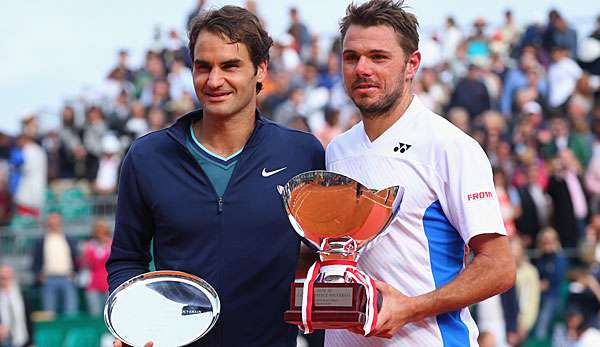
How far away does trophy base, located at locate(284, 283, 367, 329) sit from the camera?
409cm

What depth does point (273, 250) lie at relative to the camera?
4.63 m

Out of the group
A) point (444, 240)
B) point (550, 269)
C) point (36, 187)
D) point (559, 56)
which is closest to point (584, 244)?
point (550, 269)

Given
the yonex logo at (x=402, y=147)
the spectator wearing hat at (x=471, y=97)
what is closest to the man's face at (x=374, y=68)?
the yonex logo at (x=402, y=147)

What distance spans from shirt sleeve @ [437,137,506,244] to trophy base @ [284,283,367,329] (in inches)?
20.3

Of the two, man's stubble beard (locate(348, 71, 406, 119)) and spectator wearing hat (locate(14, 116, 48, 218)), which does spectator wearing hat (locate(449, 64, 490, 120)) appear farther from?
man's stubble beard (locate(348, 71, 406, 119))

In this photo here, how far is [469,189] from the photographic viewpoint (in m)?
4.38

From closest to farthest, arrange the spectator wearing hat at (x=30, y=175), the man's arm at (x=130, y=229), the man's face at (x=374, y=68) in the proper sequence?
the man's face at (x=374, y=68) < the man's arm at (x=130, y=229) < the spectator wearing hat at (x=30, y=175)

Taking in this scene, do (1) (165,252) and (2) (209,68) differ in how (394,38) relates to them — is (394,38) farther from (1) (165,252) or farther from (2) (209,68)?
(1) (165,252)

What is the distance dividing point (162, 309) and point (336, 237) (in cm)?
65

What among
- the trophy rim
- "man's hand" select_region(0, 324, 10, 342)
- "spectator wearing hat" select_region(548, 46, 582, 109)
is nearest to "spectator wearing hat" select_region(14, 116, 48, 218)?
"man's hand" select_region(0, 324, 10, 342)

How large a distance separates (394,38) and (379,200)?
2.17 feet

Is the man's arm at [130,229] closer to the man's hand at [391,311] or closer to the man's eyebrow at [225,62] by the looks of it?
the man's eyebrow at [225,62]

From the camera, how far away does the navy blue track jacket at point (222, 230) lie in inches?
181

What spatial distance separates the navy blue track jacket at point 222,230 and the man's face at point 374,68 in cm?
42
